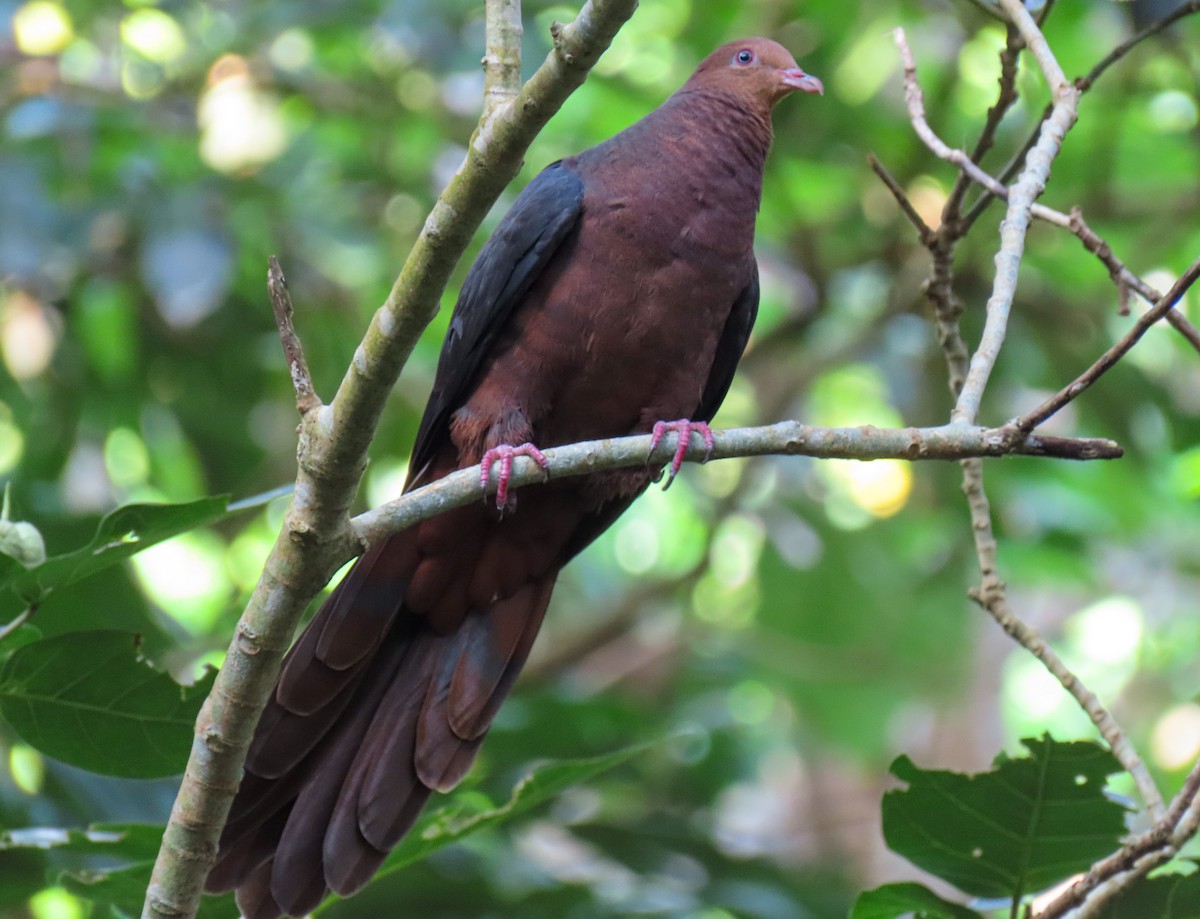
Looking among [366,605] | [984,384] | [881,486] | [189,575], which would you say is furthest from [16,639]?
[881,486]

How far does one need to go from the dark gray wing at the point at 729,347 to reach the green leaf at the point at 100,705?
4.96ft

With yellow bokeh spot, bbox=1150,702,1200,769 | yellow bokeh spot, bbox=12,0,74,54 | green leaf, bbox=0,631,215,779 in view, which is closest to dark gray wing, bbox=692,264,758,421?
green leaf, bbox=0,631,215,779

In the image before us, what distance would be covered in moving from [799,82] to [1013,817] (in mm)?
2077

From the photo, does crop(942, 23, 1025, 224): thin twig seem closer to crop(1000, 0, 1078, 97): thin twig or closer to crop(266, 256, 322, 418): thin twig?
crop(1000, 0, 1078, 97): thin twig

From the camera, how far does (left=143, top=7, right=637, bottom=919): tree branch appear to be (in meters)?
1.99

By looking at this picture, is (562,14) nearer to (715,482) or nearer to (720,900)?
(715,482)

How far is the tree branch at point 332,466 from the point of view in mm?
1988

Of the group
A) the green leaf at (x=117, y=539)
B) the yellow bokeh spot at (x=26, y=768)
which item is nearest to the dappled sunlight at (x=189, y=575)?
the yellow bokeh spot at (x=26, y=768)

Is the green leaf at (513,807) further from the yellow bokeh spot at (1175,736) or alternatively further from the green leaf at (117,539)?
the yellow bokeh spot at (1175,736)

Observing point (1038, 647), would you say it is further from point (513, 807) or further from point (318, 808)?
point (318, 808)

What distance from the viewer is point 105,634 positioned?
2332 mm

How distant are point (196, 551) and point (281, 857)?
3.14m

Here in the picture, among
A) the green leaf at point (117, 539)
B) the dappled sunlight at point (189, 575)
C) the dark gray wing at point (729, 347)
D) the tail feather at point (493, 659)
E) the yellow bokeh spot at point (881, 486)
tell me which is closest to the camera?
the green leaf at point (117, 539)

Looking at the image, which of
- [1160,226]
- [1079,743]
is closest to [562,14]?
[1160,226]
